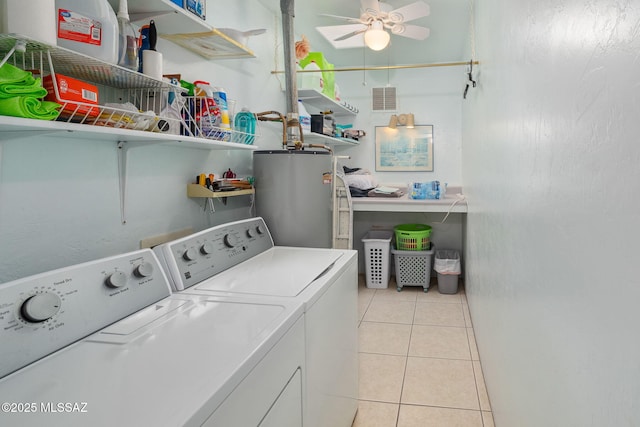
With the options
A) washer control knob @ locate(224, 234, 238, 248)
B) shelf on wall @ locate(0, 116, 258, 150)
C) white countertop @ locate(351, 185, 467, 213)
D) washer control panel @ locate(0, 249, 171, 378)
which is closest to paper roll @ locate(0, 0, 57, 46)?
shelf on wall @ locate(0, 116, 258, 150)

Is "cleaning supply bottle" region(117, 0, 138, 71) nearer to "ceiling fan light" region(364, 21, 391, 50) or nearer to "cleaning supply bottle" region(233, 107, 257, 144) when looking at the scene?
"cleaning supply bottle" region(233, 107, 257, 144)

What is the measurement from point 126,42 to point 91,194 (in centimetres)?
53

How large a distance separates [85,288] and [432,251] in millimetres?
3427

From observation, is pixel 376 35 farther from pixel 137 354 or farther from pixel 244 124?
pixel 137 354

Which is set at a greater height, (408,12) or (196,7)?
(408,12)

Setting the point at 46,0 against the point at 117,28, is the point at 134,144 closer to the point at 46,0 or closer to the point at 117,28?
the point at 117,28

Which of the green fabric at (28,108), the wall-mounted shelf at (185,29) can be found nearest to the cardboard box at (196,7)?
the wall-mounted shelf at (185,29)

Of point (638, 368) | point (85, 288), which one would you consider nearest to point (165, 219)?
point (85, 288)

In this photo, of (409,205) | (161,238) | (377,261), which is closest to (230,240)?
(161,238)

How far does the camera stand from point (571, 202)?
0.88 meters

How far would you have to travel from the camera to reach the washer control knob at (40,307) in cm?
92

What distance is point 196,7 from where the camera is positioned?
170 centimetres

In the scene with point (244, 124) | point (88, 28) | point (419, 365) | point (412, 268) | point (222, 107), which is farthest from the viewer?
point (412, 268)

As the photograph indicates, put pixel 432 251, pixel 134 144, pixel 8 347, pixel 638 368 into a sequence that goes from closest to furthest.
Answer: pixel 638 368 < pixel 8 347 < pixel 134 144 < pixel 432 251
